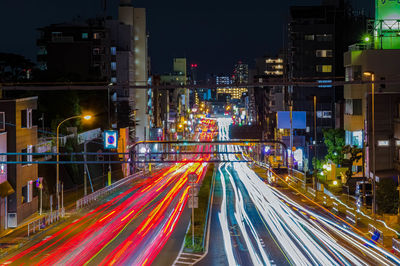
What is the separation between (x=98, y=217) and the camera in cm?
3328

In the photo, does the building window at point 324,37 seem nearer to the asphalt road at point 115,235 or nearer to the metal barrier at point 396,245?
the asphalt road at point 115,235

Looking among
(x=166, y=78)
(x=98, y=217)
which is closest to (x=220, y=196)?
(x=98, y=217)

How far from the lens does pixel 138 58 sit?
3826 inches

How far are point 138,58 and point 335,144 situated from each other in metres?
48.2

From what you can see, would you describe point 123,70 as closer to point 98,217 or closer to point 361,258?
point 98,217

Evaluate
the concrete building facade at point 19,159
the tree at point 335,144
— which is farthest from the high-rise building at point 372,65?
the concrete building facade at point 19,159

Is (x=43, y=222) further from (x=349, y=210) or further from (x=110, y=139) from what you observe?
(x=349, y=210)

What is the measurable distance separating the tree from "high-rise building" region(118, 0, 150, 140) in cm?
4237

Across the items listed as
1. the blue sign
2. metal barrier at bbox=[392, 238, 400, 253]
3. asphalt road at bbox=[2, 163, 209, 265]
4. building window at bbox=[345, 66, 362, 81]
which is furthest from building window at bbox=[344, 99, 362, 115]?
metal barrier at bbox=[392, 238, 400, 253]

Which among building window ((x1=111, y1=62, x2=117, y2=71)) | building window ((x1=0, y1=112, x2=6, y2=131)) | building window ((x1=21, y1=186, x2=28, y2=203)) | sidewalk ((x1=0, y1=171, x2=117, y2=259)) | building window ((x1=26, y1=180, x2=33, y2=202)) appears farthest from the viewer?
building window ((x1=111, y1=62, x2=117, y2=71))

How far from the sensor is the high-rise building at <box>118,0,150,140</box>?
95188mm

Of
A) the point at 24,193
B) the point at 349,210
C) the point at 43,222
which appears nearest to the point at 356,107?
the point at 349,210

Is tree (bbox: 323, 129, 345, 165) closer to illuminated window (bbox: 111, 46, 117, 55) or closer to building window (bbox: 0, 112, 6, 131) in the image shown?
building window (bbox: 0, 112, 6, 131)

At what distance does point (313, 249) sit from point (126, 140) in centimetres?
5056
